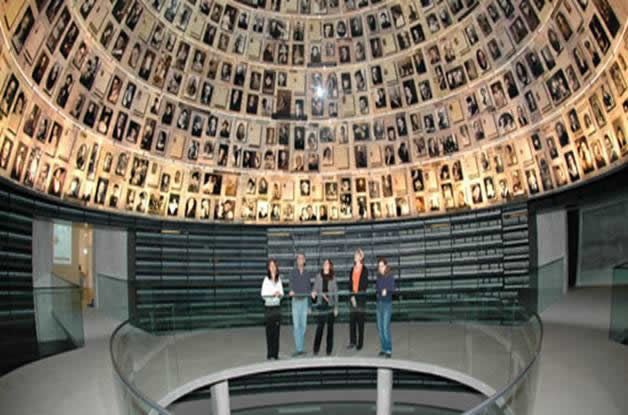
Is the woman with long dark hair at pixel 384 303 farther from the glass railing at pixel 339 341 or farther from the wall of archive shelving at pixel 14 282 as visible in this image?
the wall of archive shelving at pixel 14 282

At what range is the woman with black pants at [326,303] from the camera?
1023cm

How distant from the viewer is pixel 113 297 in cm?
1310

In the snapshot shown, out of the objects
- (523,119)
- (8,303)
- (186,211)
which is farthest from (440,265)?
(8,303)

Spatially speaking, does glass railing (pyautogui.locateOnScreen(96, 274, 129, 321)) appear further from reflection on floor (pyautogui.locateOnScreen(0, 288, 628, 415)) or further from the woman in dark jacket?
the woman in dark jacket

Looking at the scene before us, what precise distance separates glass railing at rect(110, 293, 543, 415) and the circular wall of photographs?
4.38 metres

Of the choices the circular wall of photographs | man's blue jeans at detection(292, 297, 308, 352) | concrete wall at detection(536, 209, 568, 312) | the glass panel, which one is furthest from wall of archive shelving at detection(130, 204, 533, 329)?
man's blue jeans at detection(292, 297, 308, 352)

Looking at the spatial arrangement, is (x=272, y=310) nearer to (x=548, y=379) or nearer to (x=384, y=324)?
(x=384, y=324)

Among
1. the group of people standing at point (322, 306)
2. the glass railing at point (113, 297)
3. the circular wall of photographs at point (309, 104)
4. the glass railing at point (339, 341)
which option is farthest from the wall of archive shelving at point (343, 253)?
the group of people standing at point (322, 306)

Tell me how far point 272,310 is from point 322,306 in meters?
0.87

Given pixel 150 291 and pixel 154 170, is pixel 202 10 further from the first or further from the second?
pixel 150 291

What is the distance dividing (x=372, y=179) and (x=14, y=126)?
991 centimetres

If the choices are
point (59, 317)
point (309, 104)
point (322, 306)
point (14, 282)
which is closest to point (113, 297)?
point (14, 282)

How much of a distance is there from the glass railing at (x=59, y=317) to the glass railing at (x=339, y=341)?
1.73 metres

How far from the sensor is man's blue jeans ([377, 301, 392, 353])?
982cm
